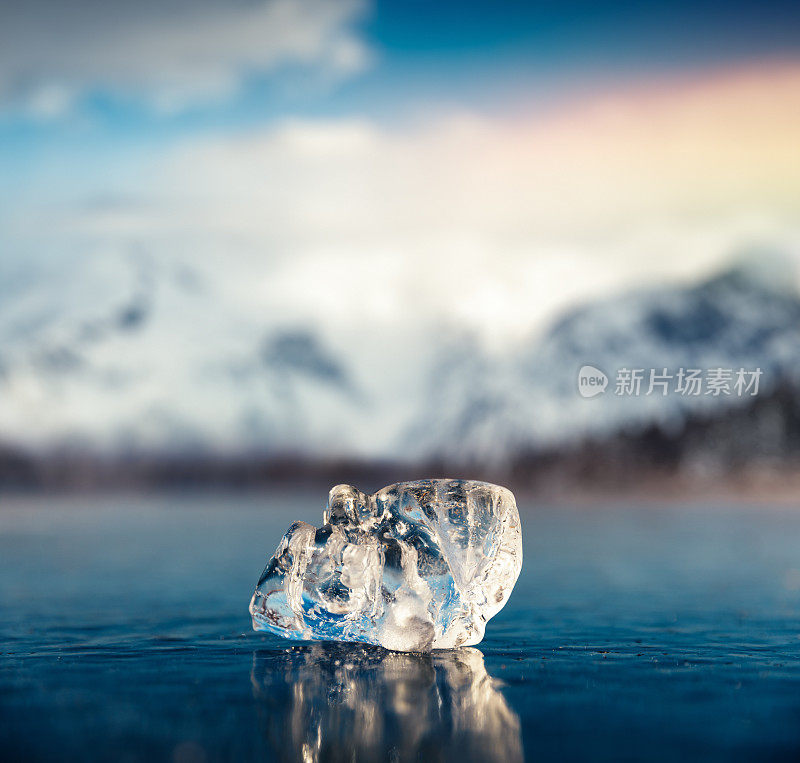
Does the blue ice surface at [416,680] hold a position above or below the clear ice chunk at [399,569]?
below

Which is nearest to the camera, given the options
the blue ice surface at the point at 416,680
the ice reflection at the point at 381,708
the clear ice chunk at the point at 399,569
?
the ice reflection at the point at 381,708

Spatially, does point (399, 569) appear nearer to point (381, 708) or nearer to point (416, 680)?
point (416, 680)

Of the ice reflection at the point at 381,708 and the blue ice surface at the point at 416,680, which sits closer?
the ice reflection at the point at 381,708

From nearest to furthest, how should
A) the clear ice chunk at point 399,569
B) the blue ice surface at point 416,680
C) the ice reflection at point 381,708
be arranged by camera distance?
1. the ice reflection at point 381,708
2. the blue ice surface at point 416,680
3. the clear ice chunk at point 399,569

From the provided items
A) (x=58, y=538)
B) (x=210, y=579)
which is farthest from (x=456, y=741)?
(x=58, y=538)

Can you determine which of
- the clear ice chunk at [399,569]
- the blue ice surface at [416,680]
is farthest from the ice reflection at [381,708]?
the clear ice chunk at [399,569]

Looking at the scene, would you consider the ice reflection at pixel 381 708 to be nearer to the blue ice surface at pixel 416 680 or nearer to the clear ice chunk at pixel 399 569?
the blue ice surface at pixel 416 680

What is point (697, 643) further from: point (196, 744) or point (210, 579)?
point (210, 579)
